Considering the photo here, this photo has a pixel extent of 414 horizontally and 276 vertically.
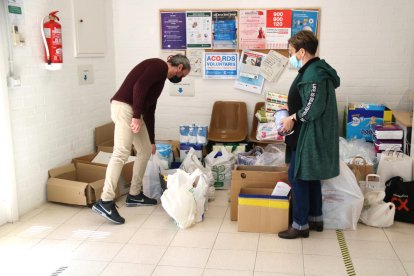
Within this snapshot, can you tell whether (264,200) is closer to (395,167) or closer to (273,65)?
(395,167)

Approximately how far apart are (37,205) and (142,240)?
4.34 feet

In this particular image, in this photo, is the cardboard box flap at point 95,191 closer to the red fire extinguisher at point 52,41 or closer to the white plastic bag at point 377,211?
the red fire extinguisher at point 52,41

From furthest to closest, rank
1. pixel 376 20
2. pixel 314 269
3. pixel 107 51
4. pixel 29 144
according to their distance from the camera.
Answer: pixel 107 51
pixel 376 20
pixel 29 144
pixel 314 269

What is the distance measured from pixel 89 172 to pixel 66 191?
1.43ft

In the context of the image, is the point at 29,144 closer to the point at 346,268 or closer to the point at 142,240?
the point at 142,240

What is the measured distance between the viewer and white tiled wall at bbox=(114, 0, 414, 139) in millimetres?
5312

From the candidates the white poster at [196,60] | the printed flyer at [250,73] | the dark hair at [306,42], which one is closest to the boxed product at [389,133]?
the printed flyer at [250,73]

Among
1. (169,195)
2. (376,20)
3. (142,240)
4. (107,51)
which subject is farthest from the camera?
(107,51)

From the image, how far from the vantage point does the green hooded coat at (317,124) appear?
3.34 meters

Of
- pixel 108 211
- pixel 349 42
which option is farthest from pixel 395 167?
pixel 108 211

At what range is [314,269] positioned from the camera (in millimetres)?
3154

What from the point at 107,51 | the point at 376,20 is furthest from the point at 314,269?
the point at 107,51

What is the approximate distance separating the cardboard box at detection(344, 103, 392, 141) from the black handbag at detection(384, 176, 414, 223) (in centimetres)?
124

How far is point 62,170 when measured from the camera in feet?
15.2
